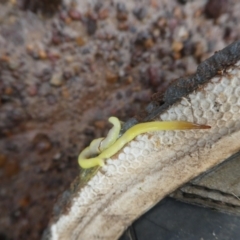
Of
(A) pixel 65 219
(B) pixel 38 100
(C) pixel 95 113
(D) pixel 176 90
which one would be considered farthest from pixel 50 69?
(D) pixel 176 90

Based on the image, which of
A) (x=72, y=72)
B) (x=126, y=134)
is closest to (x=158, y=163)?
(x=126, y=134)

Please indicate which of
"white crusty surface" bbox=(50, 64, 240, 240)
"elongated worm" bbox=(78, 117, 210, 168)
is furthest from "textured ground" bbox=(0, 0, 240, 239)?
"elongated worm" bbox=(78, 117, 210, 168)

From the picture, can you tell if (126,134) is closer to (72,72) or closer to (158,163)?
(158,163)

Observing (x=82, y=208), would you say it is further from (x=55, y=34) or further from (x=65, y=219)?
(x=55, y=34)

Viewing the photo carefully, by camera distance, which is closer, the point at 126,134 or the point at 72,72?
the point at 126,134

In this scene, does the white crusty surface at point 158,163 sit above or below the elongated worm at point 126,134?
below

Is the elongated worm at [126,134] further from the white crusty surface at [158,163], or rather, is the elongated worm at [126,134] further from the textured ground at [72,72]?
the textured ground at [72,72]

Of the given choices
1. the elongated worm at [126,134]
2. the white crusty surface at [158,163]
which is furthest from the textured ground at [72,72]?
the elongated worm at [126,134]
